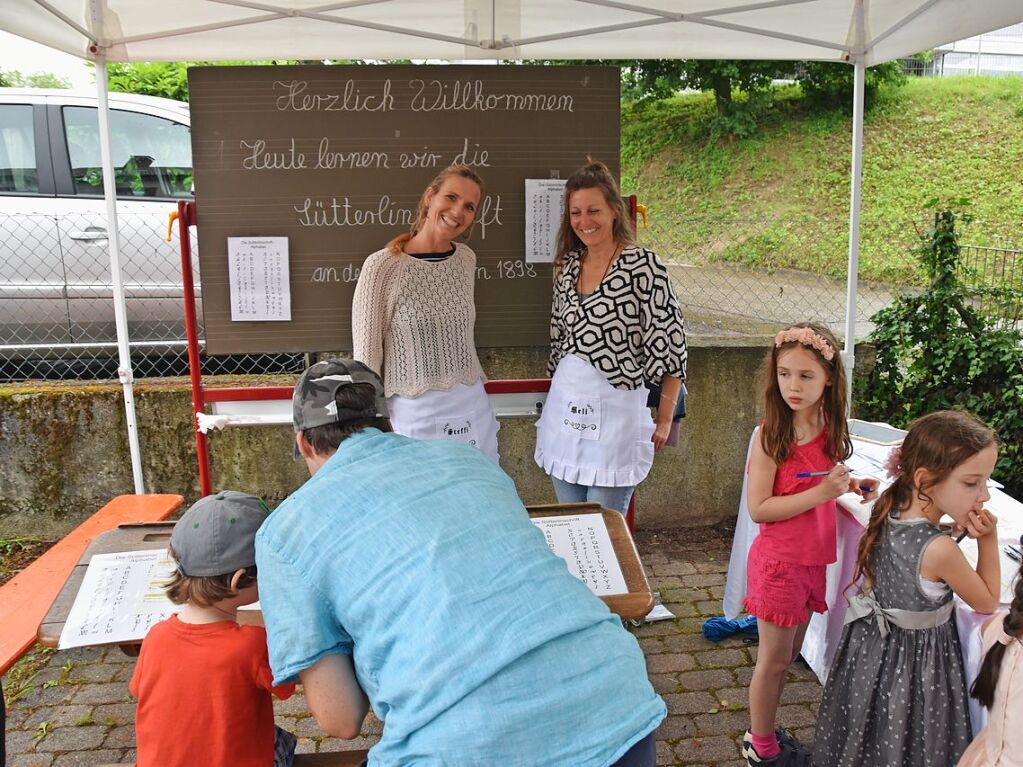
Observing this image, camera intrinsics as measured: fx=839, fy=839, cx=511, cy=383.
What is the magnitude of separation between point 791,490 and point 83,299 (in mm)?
4048

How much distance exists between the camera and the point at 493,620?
133 centimetres

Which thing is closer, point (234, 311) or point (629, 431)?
point (629, 431)

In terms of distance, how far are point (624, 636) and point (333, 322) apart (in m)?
2.33

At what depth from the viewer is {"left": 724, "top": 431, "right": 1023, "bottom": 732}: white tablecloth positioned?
2.18 m

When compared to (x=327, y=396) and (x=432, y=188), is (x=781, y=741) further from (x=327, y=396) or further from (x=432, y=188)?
(x=432, y=188)

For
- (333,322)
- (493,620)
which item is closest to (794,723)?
(493,620)

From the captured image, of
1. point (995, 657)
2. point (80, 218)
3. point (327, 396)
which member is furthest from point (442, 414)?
point (80, 218)

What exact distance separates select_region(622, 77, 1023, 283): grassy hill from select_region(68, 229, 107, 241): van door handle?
264 inches

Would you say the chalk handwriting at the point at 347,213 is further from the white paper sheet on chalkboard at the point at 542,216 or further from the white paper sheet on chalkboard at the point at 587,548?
the white paper sheet on chalkboard at the point at 587,548

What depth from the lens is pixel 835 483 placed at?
90.7 inches

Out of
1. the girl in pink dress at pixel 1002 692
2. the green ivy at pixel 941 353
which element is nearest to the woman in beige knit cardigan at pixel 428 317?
the girl in pink dress at pixel 1002 692

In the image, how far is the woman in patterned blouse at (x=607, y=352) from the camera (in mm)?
2898

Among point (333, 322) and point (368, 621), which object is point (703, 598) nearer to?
point (333, 322)

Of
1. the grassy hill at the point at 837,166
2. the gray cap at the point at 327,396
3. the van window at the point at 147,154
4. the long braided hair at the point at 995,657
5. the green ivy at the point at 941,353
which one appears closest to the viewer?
the gray cap at the point at 327,396
